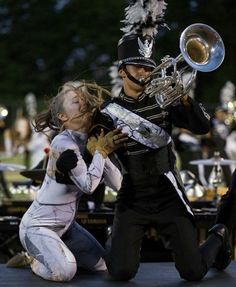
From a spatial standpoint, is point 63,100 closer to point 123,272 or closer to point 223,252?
point 123,272

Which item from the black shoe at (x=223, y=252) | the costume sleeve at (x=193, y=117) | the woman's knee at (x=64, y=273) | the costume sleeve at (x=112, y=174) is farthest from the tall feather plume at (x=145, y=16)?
the woman's knee at (x=64, y=273)

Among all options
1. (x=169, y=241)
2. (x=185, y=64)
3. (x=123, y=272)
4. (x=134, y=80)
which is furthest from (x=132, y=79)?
(x=123, y=272)

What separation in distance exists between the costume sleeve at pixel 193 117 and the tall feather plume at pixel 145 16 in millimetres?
506

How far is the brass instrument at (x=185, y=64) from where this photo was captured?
5.04 meters

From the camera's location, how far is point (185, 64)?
5.06 m

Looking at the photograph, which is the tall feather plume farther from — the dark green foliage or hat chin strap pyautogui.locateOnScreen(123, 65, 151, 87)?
the dark green foliage

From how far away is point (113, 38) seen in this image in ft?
111

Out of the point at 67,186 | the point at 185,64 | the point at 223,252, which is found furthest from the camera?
the point at 223,252

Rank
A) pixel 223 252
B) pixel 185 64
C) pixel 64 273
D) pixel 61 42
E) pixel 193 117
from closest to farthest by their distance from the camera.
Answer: pixel 185 64 → pixel 193 117 → pixel 64 273 → pixel 223 252 → pixel 61 42

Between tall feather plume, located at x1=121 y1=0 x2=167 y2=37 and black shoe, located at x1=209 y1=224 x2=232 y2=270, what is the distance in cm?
120

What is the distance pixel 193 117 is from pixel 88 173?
63 cm

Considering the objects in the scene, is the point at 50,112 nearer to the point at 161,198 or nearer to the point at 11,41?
the point at 161,198

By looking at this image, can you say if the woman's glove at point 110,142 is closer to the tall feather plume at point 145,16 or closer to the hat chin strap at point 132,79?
the hat chin strap at point 132,79

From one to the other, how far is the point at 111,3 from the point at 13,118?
277 inches
